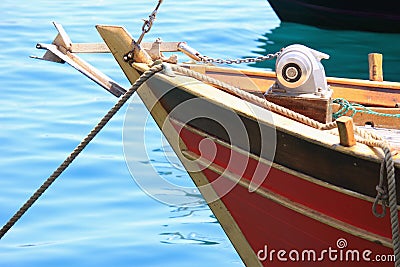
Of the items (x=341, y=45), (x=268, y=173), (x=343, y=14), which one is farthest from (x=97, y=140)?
(x=343, y=14)

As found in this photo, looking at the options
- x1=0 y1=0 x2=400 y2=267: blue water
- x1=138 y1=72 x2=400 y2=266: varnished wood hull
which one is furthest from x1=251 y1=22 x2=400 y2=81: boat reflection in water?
x1=138 y1=72 x2=400 y2=266: varnished wood hull

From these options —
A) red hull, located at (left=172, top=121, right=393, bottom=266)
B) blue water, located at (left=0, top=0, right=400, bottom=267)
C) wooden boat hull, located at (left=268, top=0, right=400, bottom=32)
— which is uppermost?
wooden boat hull, located at (left=268, top=0, right=400, bottom=32)

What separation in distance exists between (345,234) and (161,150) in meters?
3.03

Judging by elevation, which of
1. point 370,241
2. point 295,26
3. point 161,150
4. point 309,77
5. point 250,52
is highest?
point 295,26

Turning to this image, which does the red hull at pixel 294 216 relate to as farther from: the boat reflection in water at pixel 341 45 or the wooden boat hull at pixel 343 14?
the wooden boat hull at pixel 343 14

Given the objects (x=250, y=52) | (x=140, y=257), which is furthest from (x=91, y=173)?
(x=250, y=52)

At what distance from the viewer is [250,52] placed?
26.1ft

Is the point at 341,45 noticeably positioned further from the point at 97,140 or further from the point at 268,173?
the point at 268,173

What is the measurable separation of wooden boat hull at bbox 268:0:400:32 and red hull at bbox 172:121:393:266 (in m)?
5.94

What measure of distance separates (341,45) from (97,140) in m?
3.58

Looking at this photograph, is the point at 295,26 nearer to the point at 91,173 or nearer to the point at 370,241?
the point at 91,173

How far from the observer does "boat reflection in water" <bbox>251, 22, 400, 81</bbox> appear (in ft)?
23.9

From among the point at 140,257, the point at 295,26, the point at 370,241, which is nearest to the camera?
the point at 370,241

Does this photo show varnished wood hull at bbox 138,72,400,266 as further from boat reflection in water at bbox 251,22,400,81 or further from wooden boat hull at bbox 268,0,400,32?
wooden boat hull at bbox 268,0,400,32
